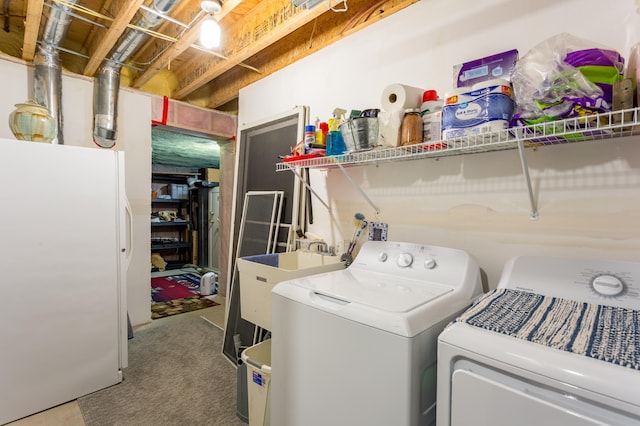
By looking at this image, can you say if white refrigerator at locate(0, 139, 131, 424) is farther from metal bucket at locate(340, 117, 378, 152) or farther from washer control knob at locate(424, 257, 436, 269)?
washer control knob at locate(424, 257, 436, 269)

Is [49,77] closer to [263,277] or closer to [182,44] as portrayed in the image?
[182,44]

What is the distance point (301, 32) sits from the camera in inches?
102

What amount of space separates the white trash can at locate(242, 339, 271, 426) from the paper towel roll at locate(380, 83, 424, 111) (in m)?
1.39

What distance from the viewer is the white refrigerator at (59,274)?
1.84 metres

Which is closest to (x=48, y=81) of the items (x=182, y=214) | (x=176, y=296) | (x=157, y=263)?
(x=176, y=296)

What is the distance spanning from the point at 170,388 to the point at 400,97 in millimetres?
2322

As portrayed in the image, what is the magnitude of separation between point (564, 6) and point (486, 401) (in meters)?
1.52

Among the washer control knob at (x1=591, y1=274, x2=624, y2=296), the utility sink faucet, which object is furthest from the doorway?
the washer control knob at (x1=591, y1=274, x2=624, y2=296)

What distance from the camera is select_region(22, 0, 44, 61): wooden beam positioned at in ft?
6.48

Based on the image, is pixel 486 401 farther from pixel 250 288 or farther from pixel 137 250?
pixel 137 250

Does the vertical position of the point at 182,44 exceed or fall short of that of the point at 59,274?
it exceeds it

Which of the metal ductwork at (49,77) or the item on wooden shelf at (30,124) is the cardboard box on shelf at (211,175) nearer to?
the metal ductwork at (49,77)

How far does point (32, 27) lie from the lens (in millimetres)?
2221

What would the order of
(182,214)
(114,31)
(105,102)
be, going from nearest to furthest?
(114,31) → (105,102) → (182,214)
